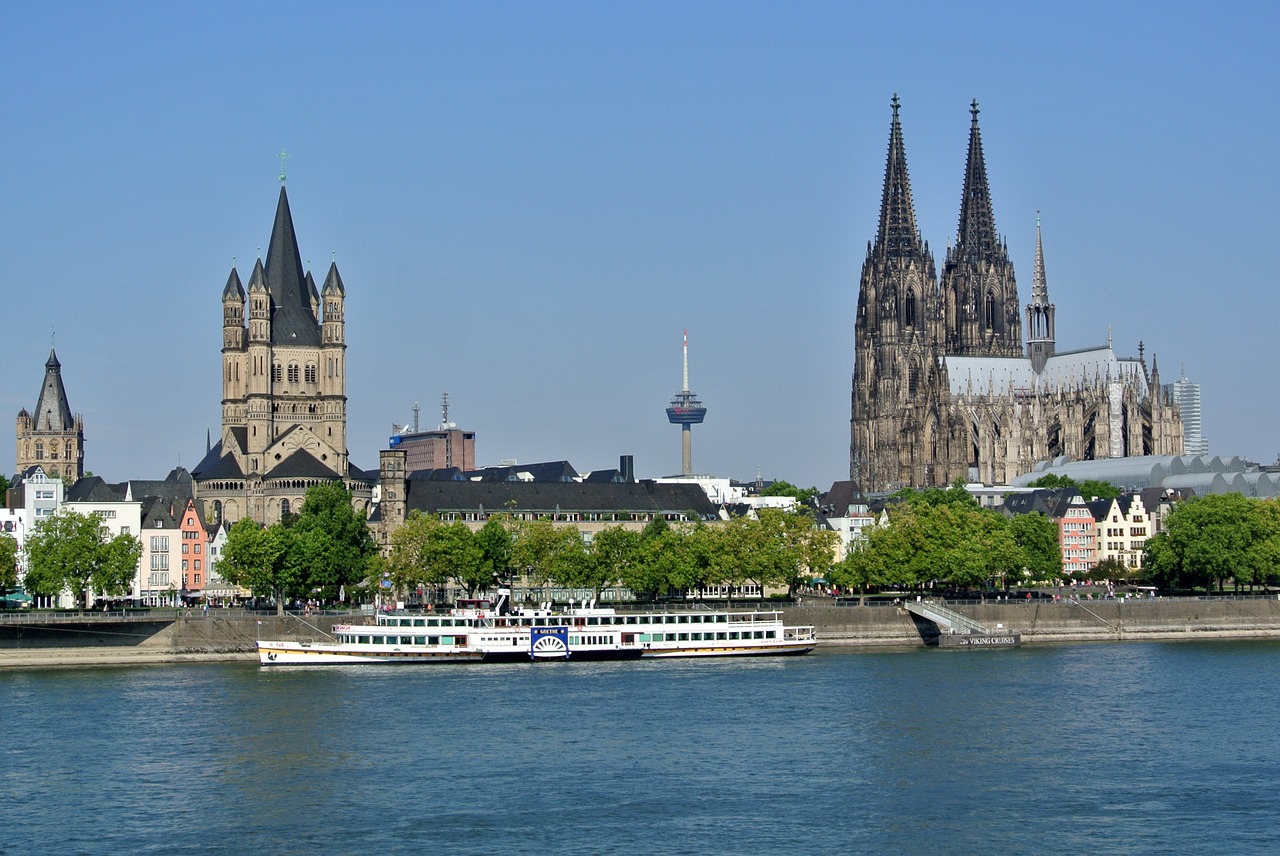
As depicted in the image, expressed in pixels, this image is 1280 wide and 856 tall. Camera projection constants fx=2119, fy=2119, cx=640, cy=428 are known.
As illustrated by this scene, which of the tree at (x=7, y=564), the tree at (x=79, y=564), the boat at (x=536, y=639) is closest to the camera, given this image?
the boat at (x=536, y=639)

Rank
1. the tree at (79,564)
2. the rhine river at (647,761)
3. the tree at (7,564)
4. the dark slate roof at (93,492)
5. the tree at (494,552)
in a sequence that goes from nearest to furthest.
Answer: the rhine river at (647,761) < the tree at (79,564) < the tree at (7,564) < the tree at (494,552) < the dark slate roof at (93,492)

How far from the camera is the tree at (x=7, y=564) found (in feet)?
360

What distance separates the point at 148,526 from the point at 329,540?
70.5 ft

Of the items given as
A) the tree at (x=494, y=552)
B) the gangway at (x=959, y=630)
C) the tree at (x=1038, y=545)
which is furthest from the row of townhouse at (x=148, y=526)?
the tree at (x=1038, y=545)

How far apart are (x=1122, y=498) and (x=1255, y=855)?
11394 centimetres

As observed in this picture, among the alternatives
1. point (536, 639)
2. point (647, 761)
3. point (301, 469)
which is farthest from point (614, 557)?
point (647, 761)

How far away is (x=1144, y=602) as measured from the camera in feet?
364

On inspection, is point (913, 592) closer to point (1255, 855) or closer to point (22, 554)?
point (22, 554)

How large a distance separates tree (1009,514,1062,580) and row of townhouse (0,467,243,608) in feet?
159

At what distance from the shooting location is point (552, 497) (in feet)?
489

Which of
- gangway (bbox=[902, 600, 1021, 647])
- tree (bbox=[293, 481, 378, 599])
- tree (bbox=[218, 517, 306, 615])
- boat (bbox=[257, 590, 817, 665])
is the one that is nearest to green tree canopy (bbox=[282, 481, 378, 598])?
tree (bbox=[293, 481, 378, 599])

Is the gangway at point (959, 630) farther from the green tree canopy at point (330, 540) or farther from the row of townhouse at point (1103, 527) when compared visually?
the row of townhouse at point (1103, 527)

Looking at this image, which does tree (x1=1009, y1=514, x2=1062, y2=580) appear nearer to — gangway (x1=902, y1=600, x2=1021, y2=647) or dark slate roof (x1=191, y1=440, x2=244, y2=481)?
gangway (x1=902, y1=600, x2=1021, y2=647)

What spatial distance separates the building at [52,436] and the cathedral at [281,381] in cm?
2519
